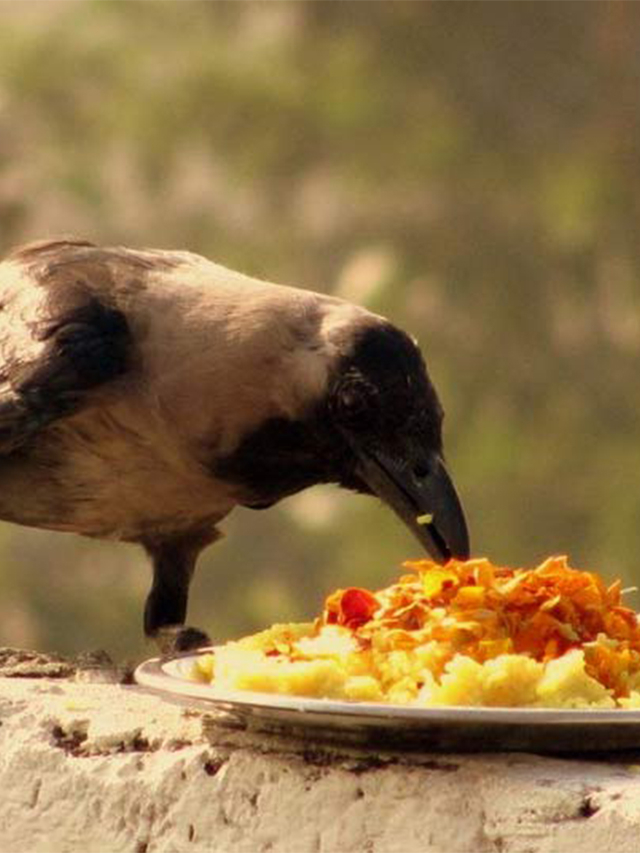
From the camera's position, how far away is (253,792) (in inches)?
132

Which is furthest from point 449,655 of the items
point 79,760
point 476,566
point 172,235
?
point 172,235

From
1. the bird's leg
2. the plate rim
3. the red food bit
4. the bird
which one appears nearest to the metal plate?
the plate rim

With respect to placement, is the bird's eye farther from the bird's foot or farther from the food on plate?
the food on plate

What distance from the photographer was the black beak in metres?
4.21

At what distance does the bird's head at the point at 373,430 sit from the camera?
428 centimetres

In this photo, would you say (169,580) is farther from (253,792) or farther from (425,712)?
(425,712)

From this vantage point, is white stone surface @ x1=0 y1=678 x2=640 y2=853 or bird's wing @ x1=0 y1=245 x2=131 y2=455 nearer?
white stone surface @ x1=0 y1=678 x2=640 y2=853

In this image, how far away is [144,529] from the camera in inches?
201

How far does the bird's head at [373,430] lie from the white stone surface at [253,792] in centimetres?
69

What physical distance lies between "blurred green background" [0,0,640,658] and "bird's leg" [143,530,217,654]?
5796 millimetres

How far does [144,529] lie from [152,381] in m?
0.44

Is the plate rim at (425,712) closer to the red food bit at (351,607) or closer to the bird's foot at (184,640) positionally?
the red food bit at (351,607)

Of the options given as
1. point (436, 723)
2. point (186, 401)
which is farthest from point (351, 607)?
point (186, 401)

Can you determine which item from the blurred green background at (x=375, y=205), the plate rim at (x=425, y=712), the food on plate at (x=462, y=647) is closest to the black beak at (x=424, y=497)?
the food on plate at (x=462, y=647)
